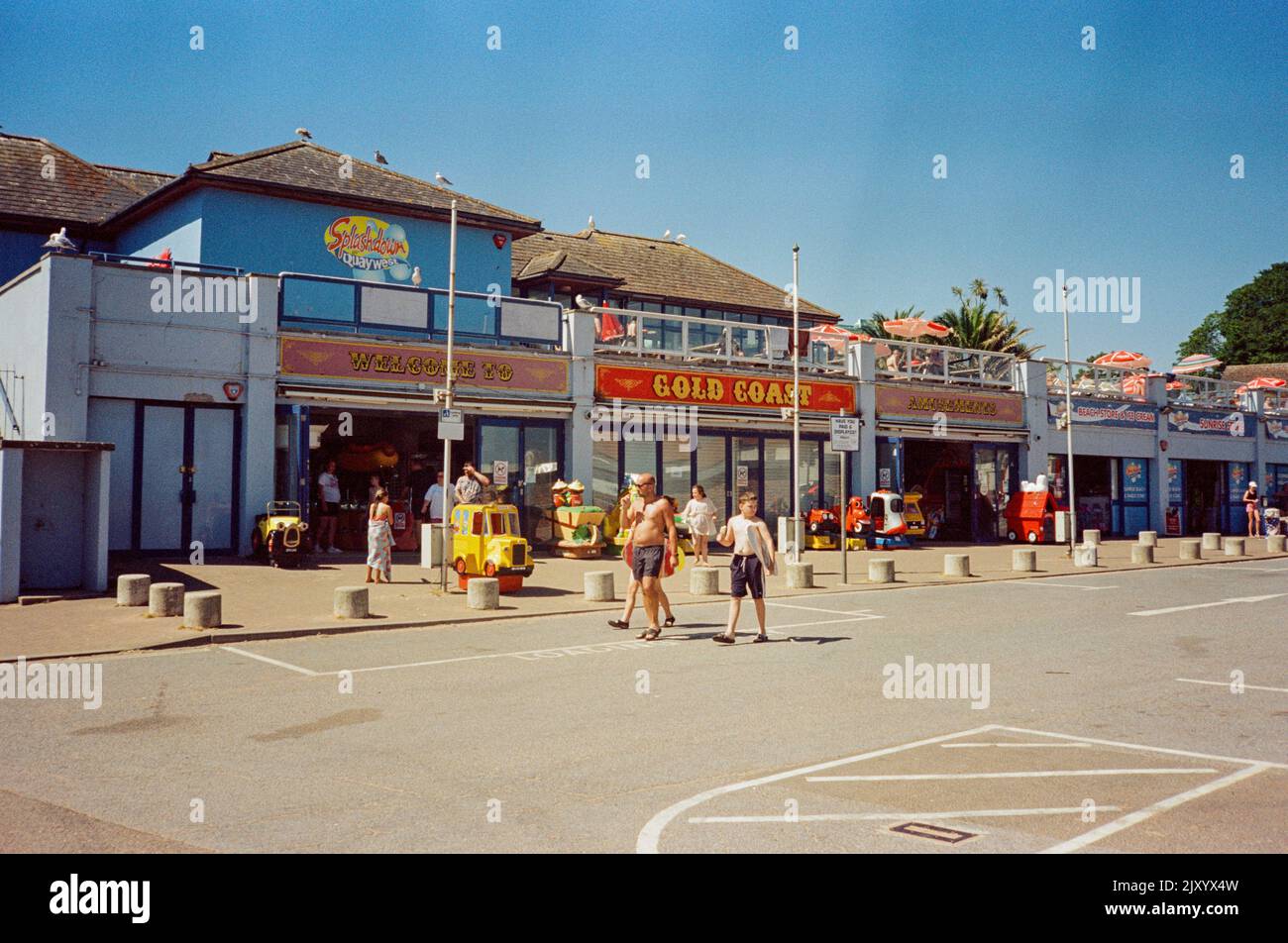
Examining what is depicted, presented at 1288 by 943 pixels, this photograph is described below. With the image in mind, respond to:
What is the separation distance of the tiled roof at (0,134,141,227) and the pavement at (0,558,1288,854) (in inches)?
880

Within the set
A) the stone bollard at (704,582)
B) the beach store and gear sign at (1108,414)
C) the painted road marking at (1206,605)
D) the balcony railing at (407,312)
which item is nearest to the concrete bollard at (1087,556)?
the painted road marking at (1206,605)

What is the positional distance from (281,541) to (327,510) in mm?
2882

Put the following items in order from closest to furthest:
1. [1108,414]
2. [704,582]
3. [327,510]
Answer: [704,582]
[327,510]
[1108,414]

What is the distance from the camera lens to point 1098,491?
3966 cm

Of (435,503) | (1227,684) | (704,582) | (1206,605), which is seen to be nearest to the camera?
(1227,684)

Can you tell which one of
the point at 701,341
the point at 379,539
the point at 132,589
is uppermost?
the point at 701,341

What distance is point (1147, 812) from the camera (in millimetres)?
5898

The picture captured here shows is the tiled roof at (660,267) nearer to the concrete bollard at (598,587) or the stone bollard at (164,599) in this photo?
the concrete bollard at (598,587)

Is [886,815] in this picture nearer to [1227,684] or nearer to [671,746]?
[671,746]

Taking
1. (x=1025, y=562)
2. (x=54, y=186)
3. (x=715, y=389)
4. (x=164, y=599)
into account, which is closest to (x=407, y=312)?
(x=715, y=389)
